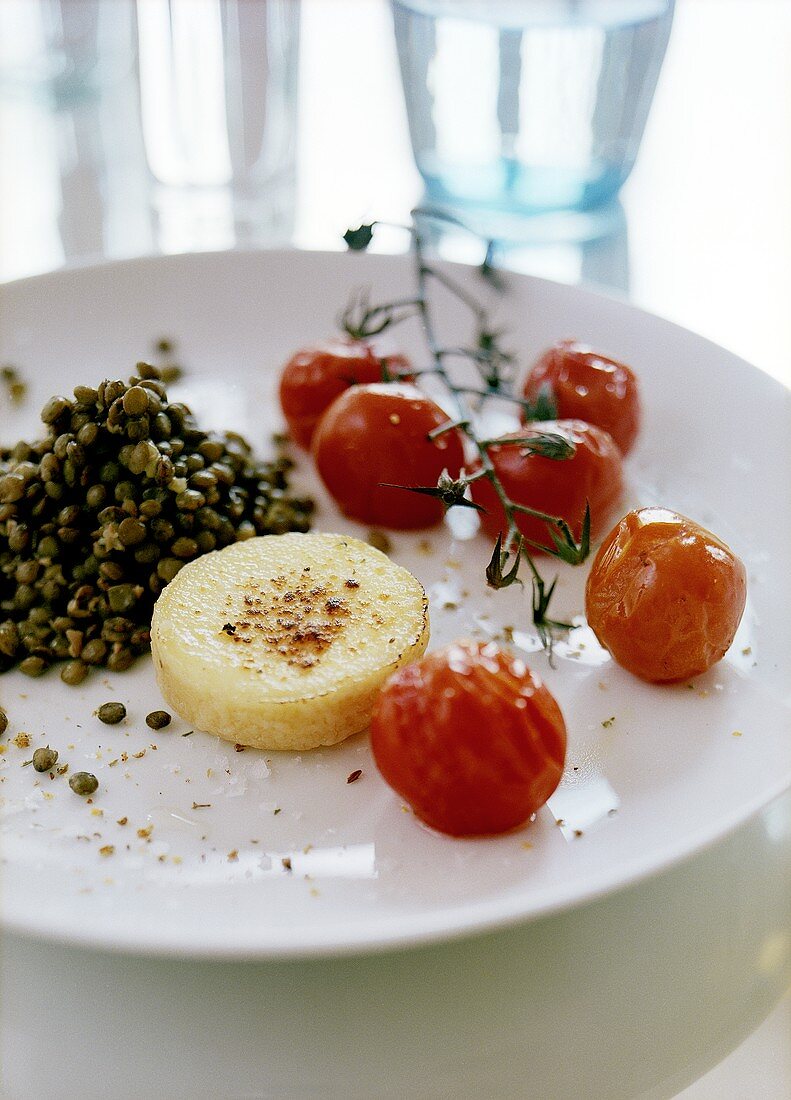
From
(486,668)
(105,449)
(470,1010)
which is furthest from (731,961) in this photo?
(105,449)

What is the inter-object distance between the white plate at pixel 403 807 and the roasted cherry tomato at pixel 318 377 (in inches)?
3.5

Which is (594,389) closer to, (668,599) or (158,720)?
(668,599)

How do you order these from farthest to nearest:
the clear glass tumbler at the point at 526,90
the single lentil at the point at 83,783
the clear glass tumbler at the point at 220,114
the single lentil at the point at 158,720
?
1. the clear glass tumbler at the point at 220,114
2. the clear glass tumbler at the point at 526,90
3. the single lentil at the point at 158,720
4. the single lentil at the point at 83,783

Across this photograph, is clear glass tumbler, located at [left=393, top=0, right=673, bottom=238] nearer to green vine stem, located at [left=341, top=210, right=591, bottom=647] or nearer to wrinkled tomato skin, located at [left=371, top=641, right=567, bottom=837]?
green vine stem, located at [left=341, top=210, right=591, bottom=647]

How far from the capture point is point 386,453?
6.69ft

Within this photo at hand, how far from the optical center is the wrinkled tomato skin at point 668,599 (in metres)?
1.63

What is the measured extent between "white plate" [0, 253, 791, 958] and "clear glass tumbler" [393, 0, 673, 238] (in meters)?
0.83

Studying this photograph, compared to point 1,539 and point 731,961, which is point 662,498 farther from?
point 1,539

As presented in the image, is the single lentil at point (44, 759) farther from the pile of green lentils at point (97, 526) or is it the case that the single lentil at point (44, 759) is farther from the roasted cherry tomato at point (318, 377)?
the roasted cherry tomato at point (318, 377)

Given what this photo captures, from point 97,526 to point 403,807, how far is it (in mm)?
669

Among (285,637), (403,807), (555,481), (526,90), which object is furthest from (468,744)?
(526,90)

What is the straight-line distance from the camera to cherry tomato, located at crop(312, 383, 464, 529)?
204 cm

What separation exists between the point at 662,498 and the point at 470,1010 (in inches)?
42.5

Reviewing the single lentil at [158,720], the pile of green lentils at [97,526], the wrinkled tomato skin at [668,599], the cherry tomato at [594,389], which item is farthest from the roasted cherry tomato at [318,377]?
the single lentil at [158,720]
